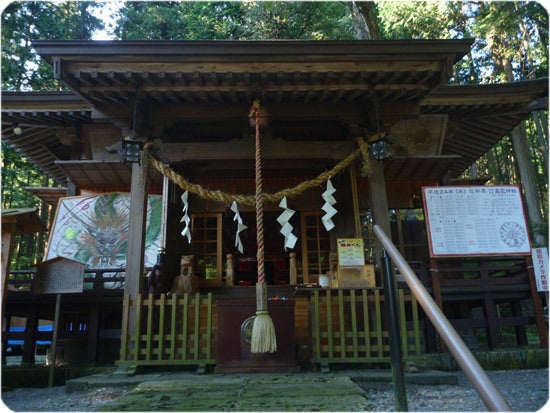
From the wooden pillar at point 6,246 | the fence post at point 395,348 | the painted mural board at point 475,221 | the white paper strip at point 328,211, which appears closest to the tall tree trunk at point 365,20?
the painted mural board at point 475,221

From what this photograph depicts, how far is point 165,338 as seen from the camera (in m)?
5.50

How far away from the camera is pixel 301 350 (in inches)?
244

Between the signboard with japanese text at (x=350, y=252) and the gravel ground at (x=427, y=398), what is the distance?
6.46 feet

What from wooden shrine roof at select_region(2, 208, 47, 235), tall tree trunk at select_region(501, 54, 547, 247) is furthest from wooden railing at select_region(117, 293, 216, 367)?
tall tree trunk at select_region(501, 54, 547, 247)

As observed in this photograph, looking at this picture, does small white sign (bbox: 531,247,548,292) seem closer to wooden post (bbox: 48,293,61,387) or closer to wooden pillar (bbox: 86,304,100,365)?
wooden pillar (bbox: 86,304,100,365)

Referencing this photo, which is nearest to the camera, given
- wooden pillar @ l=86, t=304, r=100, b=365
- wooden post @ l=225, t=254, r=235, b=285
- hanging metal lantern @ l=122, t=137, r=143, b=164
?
hanging metal lantern @ l=122, t=137, r=143, b=164

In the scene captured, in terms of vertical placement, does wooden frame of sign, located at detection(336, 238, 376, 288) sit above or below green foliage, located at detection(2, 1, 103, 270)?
below

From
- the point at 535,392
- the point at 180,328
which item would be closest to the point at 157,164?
the point at 180,328

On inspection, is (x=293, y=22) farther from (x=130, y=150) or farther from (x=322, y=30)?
(x=130, y=150)

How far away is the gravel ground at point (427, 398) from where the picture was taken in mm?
3803

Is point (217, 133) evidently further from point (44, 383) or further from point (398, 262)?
point (398, 262)

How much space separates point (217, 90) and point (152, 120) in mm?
1396

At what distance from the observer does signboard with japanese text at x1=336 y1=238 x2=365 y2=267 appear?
6254mm

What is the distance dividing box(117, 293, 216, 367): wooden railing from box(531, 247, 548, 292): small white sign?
5.74 m
